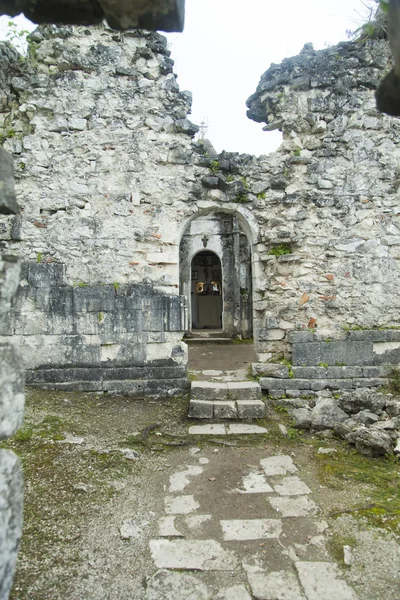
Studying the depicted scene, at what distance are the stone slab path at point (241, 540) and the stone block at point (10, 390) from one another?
1.23m

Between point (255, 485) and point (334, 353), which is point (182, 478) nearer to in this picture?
point (255, 485)

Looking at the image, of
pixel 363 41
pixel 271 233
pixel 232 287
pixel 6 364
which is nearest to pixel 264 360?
pixel 271 233

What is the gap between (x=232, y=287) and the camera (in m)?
14.1

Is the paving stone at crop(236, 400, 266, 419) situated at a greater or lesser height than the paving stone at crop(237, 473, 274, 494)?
greater

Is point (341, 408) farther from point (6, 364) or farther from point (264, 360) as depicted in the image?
point (6, 364)

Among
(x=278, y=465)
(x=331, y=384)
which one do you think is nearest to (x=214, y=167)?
(x=331, y=384)

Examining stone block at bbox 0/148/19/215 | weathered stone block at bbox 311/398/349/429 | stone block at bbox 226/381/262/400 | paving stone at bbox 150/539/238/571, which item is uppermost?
stone block at bbox 0/148/19/215

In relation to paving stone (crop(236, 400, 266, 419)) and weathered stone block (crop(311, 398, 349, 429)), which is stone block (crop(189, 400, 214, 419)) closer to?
paving stone (crop(236, 400, 266, 419))

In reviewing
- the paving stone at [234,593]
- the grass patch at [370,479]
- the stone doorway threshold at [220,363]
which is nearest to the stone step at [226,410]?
the stone doorway threshold at [220,363]

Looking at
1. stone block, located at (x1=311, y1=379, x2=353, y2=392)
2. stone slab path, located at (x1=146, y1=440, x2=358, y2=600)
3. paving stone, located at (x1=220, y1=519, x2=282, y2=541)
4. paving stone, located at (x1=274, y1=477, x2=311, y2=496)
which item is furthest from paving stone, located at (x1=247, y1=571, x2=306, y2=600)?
stone block, located at (x1=311, y1=379, x2=353, y2=392)

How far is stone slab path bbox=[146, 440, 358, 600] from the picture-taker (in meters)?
2.03

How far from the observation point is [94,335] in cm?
549

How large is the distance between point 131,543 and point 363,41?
23.2 ft

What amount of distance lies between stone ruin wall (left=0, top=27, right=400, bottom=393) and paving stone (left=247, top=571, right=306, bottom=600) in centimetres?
349
